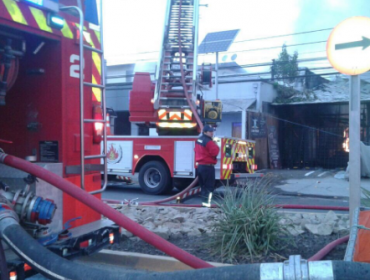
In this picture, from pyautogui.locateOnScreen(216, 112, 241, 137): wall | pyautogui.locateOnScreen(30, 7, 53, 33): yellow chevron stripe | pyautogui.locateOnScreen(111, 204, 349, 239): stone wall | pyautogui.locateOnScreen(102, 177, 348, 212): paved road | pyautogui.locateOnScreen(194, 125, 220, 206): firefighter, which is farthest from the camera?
pyautogui.locateOnScreen(216, 112, 241, 137): wall

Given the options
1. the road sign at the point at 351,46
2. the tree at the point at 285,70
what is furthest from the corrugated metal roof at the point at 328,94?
the road sign at the point at 351,46

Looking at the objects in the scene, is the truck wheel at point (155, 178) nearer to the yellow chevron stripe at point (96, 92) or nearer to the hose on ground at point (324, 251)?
the hose on ground at point (324, 251)

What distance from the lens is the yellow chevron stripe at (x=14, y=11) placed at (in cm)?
342

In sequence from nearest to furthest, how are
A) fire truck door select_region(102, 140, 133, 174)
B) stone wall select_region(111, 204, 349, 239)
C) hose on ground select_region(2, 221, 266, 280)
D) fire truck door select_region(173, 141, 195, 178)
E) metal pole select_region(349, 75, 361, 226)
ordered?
hose on ground select_region(2, 221, 266, 280) < metal pole select_region(349, 75, 361, 226) < stone wall select_region(111, 204, 349, 239) < fire truck door select_region(173, 141, 195, 178) < fire truck door select_region(102, 140, 133, 174)

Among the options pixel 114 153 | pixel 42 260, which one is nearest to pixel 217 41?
pixel 114 153

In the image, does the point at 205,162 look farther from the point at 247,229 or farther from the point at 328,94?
the point at 328,94

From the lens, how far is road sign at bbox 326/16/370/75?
14.6 ft

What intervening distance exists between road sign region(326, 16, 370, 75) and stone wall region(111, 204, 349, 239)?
6.98 feet

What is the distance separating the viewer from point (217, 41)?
74.5ft

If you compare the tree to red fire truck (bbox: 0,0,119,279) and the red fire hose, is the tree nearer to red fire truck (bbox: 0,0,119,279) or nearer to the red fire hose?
red fire truck (bbox: 0,0,119,279)

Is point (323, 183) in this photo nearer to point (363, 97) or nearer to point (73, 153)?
point (363, 97)

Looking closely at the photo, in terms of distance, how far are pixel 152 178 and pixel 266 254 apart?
810 cm

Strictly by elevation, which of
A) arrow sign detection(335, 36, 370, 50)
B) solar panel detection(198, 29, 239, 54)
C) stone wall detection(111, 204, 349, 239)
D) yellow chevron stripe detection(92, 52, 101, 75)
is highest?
solar panel detection(198, 29, 239, 54)

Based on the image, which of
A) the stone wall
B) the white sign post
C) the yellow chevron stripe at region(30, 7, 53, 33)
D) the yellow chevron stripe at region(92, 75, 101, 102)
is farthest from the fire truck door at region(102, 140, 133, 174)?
the yellow chevron stripe at region(30, 7, 53, 33)
